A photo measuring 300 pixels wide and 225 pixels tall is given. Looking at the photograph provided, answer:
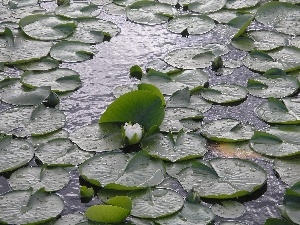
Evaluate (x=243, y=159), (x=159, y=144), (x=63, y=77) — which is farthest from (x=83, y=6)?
(x=243, y=159)

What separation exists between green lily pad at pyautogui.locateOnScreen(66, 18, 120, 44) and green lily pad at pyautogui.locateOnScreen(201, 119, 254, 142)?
0.97 meters

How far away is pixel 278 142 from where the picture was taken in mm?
2271

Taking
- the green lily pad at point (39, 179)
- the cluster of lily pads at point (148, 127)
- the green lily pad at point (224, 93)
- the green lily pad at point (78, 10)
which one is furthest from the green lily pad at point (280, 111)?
the green lily pad at point (78, 10)

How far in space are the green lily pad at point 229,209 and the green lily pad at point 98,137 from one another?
0.49 m

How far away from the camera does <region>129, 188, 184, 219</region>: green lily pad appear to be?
189cm

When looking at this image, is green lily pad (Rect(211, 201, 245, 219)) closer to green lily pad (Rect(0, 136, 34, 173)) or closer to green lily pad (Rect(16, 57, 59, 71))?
green lily pad (Rect(0, 136, 34, 173))

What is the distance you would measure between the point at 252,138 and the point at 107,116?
565mm

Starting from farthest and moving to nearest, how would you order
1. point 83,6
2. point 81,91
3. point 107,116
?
point 83,6 → point 81,91 → point 107,116

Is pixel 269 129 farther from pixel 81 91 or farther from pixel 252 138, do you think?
pixel 81 91

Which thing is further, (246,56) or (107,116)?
(246,56)

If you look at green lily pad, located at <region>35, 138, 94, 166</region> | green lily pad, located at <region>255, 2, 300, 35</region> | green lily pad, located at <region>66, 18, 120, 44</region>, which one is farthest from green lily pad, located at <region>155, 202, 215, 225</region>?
green lily pad, located at <region>255, 2, 300, 35</region>

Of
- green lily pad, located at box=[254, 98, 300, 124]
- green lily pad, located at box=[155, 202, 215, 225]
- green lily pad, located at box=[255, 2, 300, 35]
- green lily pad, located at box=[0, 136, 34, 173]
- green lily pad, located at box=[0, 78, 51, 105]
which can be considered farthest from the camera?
green lily pad, located at box=[255, 2, 300, 35]

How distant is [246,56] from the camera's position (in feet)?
9.59

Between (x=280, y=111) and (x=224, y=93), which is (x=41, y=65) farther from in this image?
(x=280, y=111)
